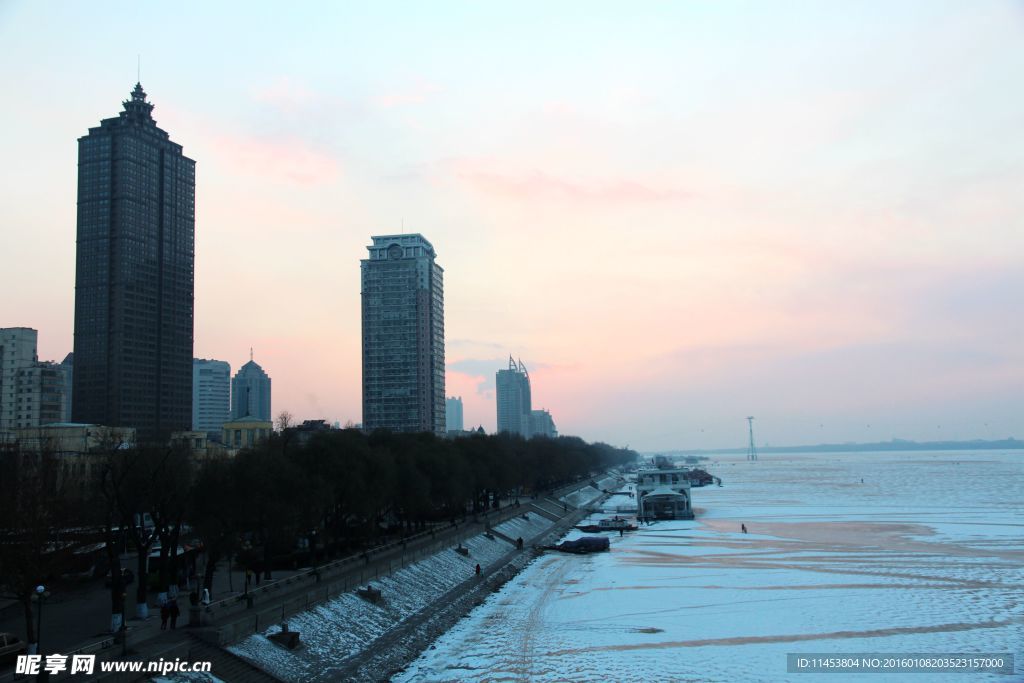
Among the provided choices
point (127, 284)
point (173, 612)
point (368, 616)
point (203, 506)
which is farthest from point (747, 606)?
point (127, 284)

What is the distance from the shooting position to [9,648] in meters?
28.5

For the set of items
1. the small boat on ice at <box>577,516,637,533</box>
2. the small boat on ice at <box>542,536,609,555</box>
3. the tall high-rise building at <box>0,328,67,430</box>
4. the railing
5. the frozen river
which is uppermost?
the tall high-rise building at <box>0,328,67,430</box>

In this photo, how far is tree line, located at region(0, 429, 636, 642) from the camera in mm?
31688

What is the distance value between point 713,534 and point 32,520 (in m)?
73.5

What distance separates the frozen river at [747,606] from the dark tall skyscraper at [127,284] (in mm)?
122400

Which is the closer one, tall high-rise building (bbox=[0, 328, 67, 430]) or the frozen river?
the frozen river

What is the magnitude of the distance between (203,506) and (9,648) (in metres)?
12.9

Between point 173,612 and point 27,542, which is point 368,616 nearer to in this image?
point 173,612

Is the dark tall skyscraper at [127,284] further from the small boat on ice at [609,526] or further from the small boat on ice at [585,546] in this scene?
the small boat on ice at [585,546]

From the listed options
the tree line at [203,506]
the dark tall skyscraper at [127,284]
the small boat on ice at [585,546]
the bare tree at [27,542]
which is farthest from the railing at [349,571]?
the dark tall skyscraper at [127,284]

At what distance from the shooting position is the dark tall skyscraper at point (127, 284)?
164 metres

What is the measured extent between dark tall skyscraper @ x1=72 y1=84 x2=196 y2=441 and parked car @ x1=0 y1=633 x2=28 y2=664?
142 metres

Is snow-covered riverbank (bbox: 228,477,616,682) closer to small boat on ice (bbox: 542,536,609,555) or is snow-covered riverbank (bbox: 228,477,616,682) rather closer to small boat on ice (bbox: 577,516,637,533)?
small boat on ice (bbox: 542,536,609,555)

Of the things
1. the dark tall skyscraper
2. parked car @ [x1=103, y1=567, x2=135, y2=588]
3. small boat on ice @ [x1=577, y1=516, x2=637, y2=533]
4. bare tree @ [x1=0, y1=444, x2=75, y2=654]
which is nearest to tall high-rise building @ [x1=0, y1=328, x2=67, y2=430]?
the dark tall skyscraper
